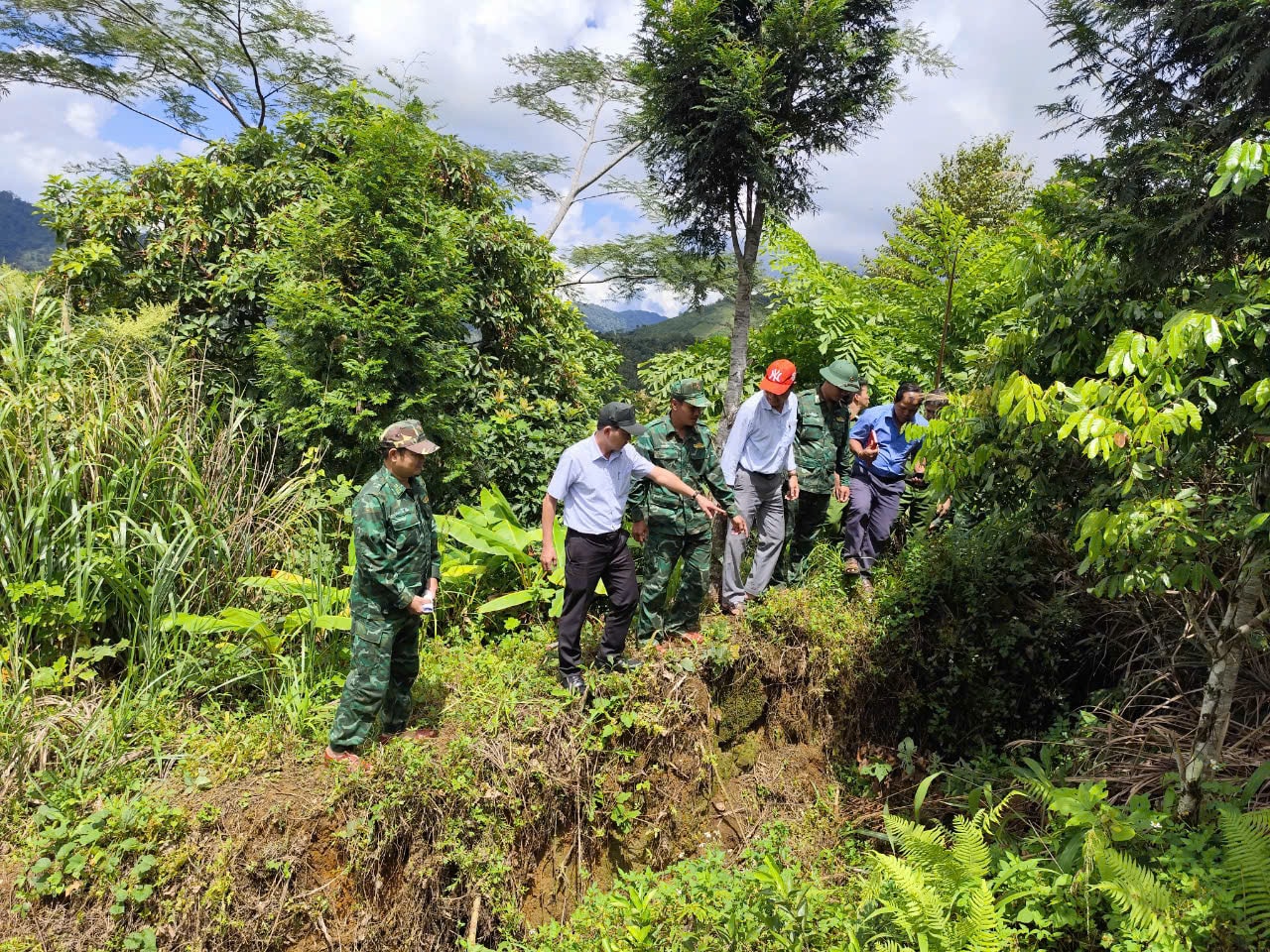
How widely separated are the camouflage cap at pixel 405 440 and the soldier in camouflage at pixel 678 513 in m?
1.49

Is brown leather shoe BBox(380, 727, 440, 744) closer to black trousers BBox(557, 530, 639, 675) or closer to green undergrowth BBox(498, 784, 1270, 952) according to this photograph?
black trousers BBox(557, 530, 639, 675)

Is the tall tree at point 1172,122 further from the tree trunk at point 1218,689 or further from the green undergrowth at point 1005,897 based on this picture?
the green undergrowth at point 1005,897

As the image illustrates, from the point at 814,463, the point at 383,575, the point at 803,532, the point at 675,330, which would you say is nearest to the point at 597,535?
the point at 383,575

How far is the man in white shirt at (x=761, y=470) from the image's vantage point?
5113 mm

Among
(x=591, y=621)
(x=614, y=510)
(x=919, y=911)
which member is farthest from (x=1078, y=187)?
(x=591, y=621)

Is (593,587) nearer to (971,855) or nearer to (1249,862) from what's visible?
(971,855)

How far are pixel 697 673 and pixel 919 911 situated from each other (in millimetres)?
2120

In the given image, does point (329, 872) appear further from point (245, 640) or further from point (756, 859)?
point (756, 859)

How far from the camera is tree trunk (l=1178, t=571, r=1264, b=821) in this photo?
3050 millimetres

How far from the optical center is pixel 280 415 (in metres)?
5.66

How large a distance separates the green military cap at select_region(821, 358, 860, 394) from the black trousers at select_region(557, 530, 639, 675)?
2181 mm

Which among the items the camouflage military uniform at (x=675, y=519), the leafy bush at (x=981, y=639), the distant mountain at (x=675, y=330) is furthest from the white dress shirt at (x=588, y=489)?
the distant mountain at (x=675, y=330)

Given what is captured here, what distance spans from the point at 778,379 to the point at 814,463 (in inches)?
35.7

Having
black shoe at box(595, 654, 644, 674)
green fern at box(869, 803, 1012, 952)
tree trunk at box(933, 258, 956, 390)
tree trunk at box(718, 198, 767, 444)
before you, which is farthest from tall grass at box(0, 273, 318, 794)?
tree trunk at box(933, 258, 956, 390)
